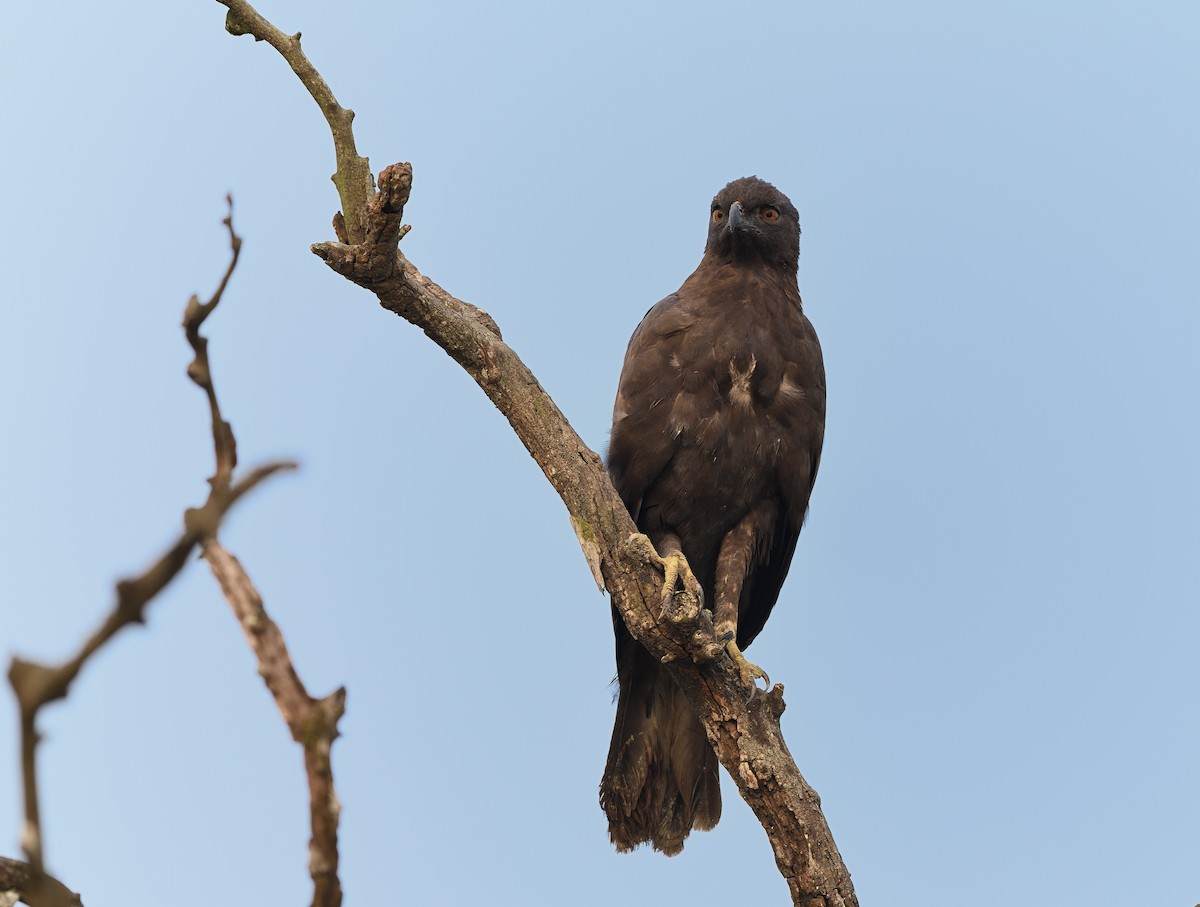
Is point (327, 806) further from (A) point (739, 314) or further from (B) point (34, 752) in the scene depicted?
(A) point (739, 314)

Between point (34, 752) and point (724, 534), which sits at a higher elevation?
point (724, 534)

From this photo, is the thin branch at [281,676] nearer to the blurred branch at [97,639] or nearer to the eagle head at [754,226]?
the blurred branch at [97,639]

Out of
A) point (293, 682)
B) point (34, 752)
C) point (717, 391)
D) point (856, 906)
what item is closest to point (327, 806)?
point (293, 682)

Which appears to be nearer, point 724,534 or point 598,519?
point 598,519

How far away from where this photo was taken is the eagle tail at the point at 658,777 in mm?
6043

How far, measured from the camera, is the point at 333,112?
467cm

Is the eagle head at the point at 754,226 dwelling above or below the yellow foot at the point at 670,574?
above

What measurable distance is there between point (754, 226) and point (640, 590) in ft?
6.98

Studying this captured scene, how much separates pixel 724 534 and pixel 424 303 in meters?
1.88

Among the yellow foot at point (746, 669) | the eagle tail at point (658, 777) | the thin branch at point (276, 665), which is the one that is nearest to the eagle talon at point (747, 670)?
the yellow foot at point (746, 669)

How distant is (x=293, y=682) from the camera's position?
1.84 metres

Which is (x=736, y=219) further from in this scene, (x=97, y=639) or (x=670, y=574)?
(x=97, y=639)

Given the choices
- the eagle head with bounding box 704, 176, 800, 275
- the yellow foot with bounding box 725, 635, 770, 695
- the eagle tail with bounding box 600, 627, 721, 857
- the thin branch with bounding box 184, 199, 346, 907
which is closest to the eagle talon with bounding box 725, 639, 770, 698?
the yellow foot with bounding box 725, 635, 770, 695

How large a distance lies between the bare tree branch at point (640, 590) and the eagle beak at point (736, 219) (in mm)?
1546
